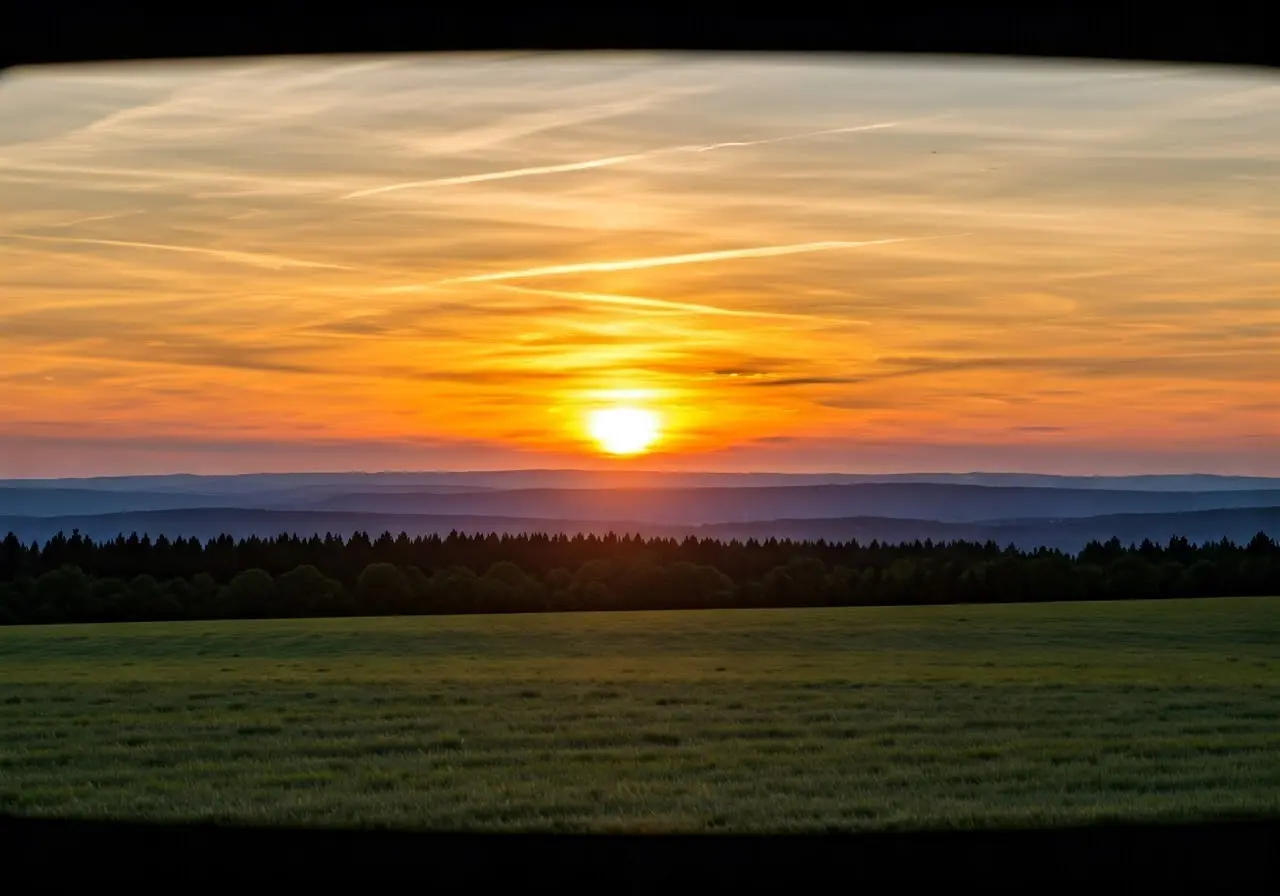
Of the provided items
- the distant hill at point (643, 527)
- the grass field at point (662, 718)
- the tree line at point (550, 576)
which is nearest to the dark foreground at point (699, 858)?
the grass field at point (662, 718)

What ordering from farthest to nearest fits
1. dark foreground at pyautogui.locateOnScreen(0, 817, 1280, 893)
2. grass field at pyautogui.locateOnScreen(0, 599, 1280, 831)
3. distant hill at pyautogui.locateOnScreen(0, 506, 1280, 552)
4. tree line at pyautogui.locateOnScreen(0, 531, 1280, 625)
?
1. tree line at pyautogui.locateOnScreen(0, 531, 1280, 625)
2. distant hill at pyautogui.locateOnScreen(0, 506, 1280, 552)
3. grass field at pyautogui.locateOnScreen(0, 599, 1280, 831)
4. dark foreground at pyautogui.locateOnScreen(0, 817, 1280, 893)

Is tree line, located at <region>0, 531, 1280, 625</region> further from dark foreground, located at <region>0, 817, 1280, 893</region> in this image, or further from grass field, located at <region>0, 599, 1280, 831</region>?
dark foreground, located at <region>0, 817, 1280, 893</region>

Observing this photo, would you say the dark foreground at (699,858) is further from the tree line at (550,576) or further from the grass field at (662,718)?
the tree line at (550,576)

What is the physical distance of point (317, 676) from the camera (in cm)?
1173

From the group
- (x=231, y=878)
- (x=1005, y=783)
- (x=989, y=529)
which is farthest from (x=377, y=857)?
(x=989, y=529)

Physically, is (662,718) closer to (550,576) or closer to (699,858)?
(550,576)

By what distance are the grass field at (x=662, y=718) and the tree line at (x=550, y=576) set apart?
0.82 ft

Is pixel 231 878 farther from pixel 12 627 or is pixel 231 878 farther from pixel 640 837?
pixel 12 627

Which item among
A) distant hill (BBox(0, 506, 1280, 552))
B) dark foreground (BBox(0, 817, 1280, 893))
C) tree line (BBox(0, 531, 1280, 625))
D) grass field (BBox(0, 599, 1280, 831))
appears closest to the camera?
dark foreground (BBox(0, 817, 1280, 893))

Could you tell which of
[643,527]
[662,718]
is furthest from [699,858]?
[643,527]

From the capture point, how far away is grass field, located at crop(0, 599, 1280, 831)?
5062 mm

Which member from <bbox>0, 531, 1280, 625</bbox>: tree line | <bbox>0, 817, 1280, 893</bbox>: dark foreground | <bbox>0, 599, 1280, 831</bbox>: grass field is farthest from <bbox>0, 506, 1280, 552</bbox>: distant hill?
<bbox>0, 817, 1280, 893</bbox>: dark foreground

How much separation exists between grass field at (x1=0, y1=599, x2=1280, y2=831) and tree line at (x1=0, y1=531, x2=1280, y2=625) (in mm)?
250

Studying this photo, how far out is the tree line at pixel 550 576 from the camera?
1465 centimetres
